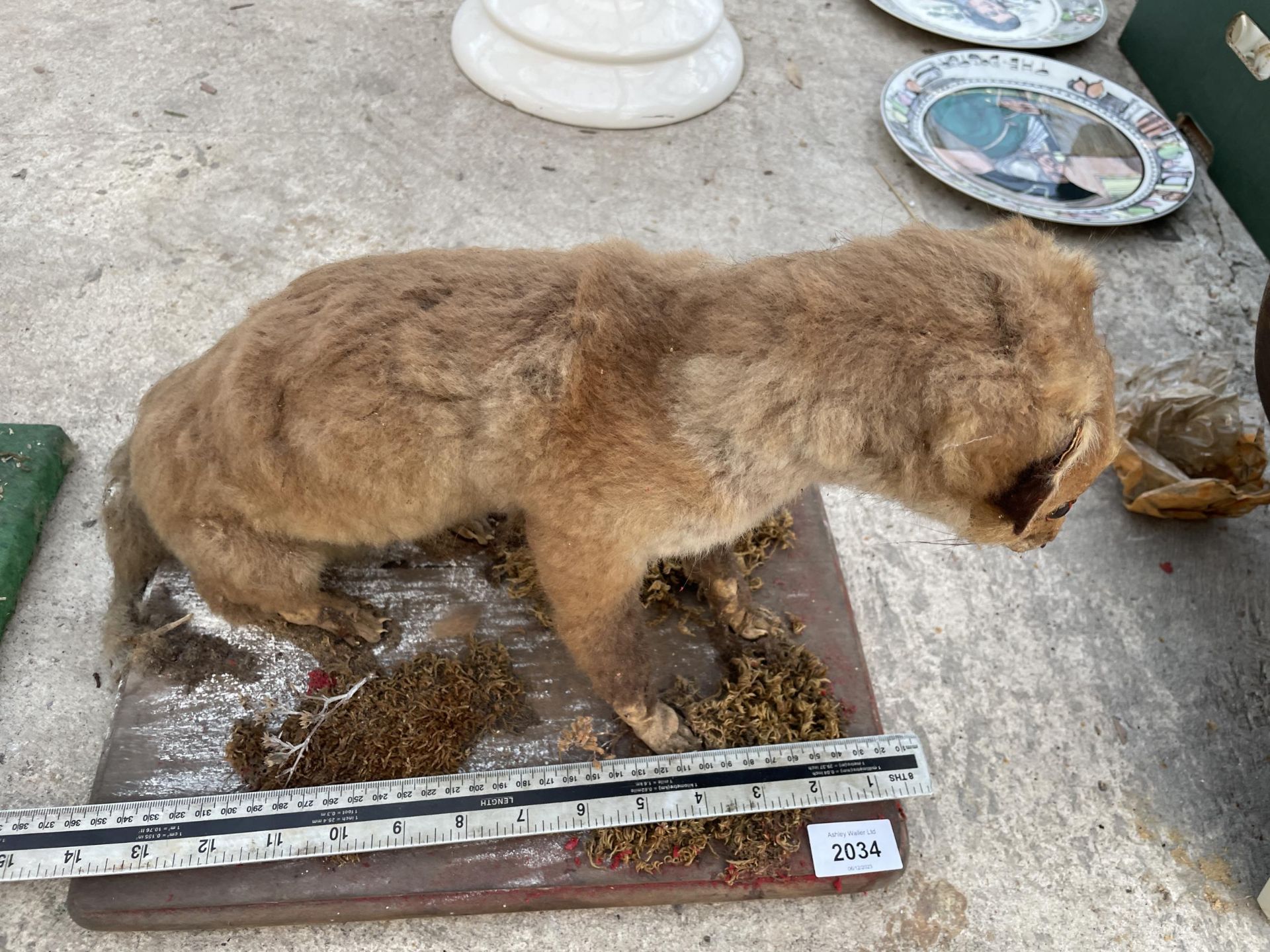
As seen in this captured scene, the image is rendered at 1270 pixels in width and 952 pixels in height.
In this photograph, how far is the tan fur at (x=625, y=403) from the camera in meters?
1.66

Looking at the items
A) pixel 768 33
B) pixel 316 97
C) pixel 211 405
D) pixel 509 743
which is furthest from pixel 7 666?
pixel 768 33

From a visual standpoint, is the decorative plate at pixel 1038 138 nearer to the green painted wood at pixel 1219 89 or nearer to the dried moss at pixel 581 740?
the green painted wood at pixel 1219 89

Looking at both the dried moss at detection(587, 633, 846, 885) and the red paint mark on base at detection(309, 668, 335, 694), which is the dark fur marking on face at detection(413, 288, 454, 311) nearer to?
the red paint mark on base at detection(309, 668, 335, 694)

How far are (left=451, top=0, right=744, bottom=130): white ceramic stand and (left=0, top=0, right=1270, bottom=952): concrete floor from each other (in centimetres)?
14

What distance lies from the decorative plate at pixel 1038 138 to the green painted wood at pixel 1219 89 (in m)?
0.20

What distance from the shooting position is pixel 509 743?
8.45ft

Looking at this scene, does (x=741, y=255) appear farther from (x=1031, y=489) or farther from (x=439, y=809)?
(x=439, y=809)

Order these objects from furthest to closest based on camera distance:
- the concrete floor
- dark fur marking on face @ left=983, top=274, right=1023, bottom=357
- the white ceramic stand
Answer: the white ceramic stand < the concrete floor < dark fur marking on face @ left=983, top=274, right=1023, bottom=357

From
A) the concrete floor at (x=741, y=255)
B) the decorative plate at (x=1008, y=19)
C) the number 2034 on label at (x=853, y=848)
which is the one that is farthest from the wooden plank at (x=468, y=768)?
the decorative plate at (x=1008, y=19)

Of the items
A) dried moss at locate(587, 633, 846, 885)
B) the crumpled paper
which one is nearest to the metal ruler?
dried moss at locate(587, 633, 846, 885)

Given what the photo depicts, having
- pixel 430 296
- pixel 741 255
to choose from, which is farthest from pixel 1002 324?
pixel 741 255

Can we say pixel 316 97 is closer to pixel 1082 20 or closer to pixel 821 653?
pixel 821 653

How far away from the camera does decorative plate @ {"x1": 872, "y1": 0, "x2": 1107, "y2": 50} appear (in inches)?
216

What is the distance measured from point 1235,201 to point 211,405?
5.21 metres
